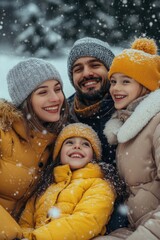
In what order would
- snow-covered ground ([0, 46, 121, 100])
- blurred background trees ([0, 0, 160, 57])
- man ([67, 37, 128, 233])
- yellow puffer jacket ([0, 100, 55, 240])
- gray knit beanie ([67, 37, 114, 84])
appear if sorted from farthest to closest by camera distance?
blurred background trees ([0, 0, 160, 57]) < snow-covered ground ([0, 46, 121, 100]) < gray knit beanie ([67, 37, 114, 84]) < man ([67, 37, 128, 233]) < yellow puffer jacket ([0, 100, 55, 240])

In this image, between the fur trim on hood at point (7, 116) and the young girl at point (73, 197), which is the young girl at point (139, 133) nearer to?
the young girl at point (73, 197)

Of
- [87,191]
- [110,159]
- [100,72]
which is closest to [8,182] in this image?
[87,191]

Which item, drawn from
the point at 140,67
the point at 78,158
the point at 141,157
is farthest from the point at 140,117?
the point at 78,158

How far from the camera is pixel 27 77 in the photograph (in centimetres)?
328

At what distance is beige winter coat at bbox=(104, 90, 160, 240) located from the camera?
2689 millimetres

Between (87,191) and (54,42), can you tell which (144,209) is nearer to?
(87,191)

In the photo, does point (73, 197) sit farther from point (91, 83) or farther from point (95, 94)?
point (91, 83)

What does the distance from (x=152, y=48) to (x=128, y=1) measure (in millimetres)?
7777

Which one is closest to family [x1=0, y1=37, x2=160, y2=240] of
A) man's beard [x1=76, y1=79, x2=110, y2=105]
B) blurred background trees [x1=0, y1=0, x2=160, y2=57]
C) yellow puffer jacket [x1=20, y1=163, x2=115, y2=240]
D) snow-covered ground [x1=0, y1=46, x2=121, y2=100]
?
yellow puffer jacket [x1=20, y1=163, x2=115, y2=240]

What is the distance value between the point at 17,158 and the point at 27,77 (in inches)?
24.2

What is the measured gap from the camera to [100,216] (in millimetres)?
2752

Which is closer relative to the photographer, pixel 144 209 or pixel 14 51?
pixel 144 209

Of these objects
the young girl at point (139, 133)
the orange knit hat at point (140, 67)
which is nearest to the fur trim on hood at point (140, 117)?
the young girl at point (139, 133)

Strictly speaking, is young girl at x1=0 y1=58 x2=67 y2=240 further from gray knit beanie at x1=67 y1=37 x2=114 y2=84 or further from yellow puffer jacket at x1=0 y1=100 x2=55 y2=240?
gray knit beanie at x1=67 y1=37 x2=114 y2=84
